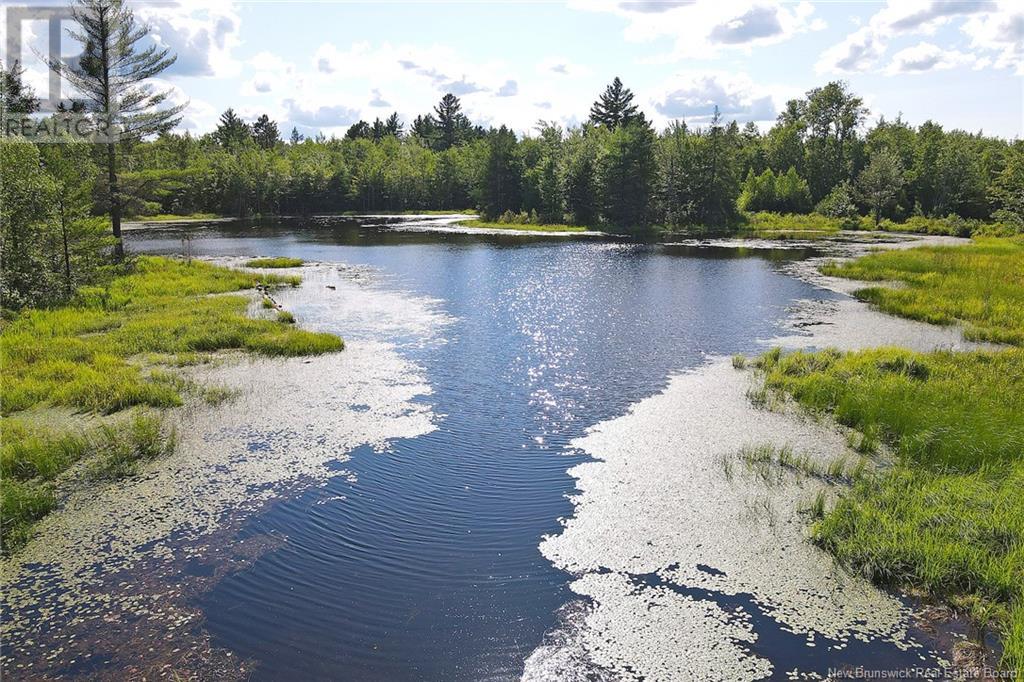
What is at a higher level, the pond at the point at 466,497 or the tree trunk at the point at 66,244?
the tree trunk at the point at 66,244

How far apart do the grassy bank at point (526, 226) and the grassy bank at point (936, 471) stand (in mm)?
50146

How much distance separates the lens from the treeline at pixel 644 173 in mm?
69375

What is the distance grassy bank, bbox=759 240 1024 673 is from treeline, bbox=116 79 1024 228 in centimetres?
4044

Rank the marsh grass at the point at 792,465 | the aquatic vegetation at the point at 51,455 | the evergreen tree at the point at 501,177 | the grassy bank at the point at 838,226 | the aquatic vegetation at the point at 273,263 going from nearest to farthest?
1. the aquatic vegetation at the point at 51,455
2. the marsh grass at the point at 792,465
3. the aquatic vegetation at the point at 273,263
4. the grassy bank at the point at 838,226
5. the evergreen tree at the point at 501,177

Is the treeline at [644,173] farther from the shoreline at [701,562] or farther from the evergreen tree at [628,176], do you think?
the shoreline at [701,562]

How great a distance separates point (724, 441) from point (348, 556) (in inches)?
283

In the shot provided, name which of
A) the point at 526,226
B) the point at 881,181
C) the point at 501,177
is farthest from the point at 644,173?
the point at 881,181

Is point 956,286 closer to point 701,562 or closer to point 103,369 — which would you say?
point 701,562

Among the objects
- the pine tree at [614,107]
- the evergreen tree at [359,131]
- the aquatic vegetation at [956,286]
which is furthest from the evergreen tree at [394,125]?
the aquatic vegetation at [956,286]

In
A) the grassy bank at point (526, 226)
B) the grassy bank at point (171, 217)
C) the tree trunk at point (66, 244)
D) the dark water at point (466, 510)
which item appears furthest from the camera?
the grassy bank at point (171, 217)

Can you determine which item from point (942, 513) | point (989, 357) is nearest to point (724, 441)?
point (942, 513)

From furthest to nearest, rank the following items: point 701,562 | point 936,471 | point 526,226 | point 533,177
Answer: point 533,177 → point 526,226 → point 936,471 → point 701,562

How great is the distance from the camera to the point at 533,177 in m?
81.5

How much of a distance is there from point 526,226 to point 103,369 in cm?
5975
